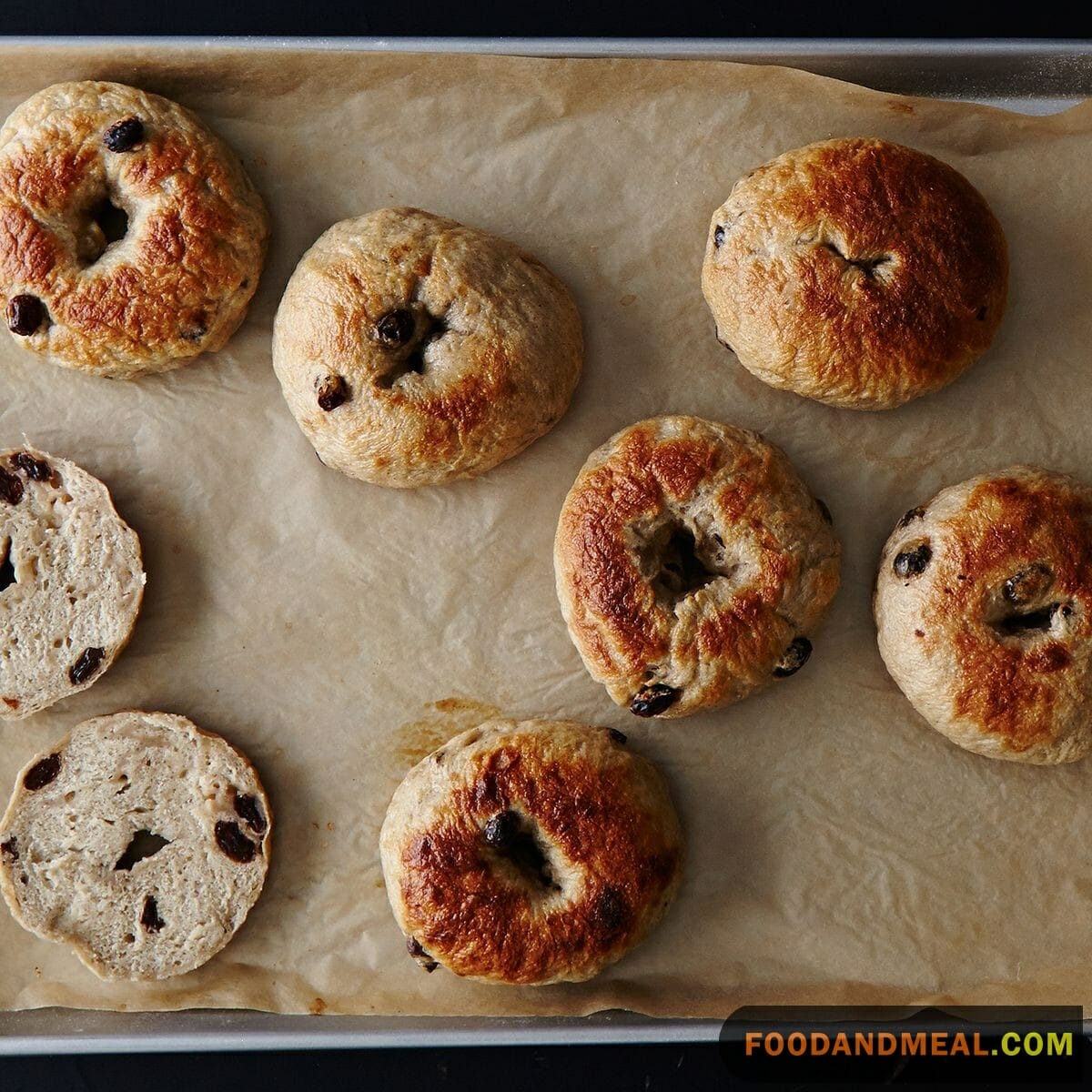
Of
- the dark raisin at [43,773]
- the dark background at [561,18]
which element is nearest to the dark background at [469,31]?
the dark background at [561,18]

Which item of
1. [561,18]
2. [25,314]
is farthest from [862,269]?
[25,314]

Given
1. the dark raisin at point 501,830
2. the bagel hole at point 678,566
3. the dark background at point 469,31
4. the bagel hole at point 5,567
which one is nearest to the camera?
the dark raisin at point 501,830

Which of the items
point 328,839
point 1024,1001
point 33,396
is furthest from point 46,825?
point 1024,1001

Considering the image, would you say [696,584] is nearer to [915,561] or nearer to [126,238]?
[915,561]

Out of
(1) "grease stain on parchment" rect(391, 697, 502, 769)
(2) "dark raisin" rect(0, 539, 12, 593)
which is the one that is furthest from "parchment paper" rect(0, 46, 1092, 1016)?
(2) "dark raisin" rect(0, 539, 12, 593)

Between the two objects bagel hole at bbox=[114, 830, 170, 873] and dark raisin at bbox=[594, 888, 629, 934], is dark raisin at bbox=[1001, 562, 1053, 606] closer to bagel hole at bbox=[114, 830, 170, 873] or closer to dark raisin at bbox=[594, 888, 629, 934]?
dark raisin at bbox=[594, 888, 629, 934]

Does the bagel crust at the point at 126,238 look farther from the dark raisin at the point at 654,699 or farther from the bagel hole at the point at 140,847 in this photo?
the dark raisin at the point at 654,699
